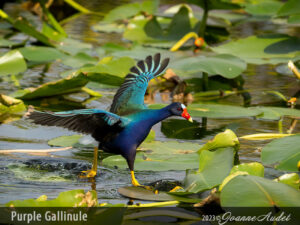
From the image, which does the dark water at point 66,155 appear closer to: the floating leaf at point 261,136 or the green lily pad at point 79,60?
the floating leaf at point 261,136

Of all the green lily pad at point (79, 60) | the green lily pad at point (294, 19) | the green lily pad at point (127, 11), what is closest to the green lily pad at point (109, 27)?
the green lily pad at point (127, 11)

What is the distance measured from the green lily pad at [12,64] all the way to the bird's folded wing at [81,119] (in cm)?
189

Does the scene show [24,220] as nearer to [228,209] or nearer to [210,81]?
[228,209]

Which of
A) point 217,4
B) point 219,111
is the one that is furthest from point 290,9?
point 219,111

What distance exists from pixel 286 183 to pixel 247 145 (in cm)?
94

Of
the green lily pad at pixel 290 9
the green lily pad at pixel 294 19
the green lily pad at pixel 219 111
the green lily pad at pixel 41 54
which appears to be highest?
the green lily pad at pixel 290 9

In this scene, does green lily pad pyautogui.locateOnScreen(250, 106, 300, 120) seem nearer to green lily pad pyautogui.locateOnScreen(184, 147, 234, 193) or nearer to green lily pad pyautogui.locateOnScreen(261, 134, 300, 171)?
green lily pad pyautogui.locateOnScreen(261, 134, 300, 171)

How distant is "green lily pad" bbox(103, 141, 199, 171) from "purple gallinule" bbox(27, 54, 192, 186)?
9 centimetres

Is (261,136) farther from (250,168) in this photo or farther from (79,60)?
(79,60)

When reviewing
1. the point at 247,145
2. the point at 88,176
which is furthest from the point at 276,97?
the point at 88,176

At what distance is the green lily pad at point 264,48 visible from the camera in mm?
4789

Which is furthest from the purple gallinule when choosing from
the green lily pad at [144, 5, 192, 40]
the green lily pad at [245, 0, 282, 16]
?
the green lily pad at [245, 0, 282, 16]

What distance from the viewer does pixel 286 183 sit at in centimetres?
229

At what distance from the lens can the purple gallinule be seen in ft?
8.19
